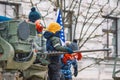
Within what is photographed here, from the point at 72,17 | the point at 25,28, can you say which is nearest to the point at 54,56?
the point at 25,28

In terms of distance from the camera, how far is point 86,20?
1877 cm

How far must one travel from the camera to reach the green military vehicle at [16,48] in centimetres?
755

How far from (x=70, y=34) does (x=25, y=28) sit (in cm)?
1132

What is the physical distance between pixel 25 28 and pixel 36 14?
147 cm

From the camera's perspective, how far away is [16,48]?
7.62 metres

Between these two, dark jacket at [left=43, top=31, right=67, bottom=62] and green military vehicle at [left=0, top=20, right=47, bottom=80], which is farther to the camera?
dark jacket at [left=43, top=31, right=67, bottom=62]

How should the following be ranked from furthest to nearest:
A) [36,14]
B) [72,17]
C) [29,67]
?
1. [72,17]
2. [36,14]
3. [29,67]

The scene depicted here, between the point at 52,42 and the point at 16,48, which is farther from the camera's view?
the point at 52,42

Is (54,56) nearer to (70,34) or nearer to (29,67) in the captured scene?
(29,67)

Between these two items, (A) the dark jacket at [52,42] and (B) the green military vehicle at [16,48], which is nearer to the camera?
(B) the green military vehicle at [16,48]

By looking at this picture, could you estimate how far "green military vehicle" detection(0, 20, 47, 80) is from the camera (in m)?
7.55

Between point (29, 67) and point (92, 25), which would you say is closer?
point (29, 67)

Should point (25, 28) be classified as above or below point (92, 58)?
above

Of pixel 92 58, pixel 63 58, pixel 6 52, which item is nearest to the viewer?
pixel 6 52
